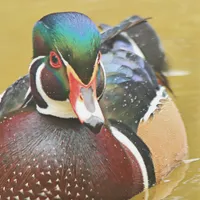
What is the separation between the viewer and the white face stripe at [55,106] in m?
3.79

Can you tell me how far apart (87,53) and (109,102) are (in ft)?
2.11

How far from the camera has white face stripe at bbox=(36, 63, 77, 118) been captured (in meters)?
3.79

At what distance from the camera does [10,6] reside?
700 cm

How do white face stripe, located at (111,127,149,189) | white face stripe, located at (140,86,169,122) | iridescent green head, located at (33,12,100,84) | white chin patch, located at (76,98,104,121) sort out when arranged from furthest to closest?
white face stripe, located at (140,86,169,122)
white face stripe, located at (111,127,149,189)
iridescent green head, located at (33,12,100,84)
white chin patch, located at (76,98,104,121)

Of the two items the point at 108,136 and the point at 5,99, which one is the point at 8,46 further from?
the point at 108,136

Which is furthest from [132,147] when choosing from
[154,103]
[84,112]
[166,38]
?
[166,38]

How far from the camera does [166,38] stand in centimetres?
632

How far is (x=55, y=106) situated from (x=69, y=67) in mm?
296

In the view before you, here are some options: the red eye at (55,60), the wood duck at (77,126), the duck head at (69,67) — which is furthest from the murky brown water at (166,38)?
the red eye at (55,60)

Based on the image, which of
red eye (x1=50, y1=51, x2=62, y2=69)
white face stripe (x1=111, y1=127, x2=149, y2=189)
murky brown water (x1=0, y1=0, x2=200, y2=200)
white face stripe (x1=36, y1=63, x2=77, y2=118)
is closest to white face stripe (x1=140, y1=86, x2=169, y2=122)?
white face stripe (x1=111, y1=127, x2=149, y2=189)

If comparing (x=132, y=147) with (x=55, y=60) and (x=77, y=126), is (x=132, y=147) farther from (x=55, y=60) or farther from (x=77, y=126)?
(x=55, y=60)

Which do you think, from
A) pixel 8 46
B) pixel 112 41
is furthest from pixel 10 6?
pixel 112 41

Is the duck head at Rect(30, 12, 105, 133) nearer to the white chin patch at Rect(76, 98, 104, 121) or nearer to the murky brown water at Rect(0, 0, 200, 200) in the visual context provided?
the white chin patch at Rect(76, 98, 104, 121)

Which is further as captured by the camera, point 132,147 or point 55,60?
point 132,147
